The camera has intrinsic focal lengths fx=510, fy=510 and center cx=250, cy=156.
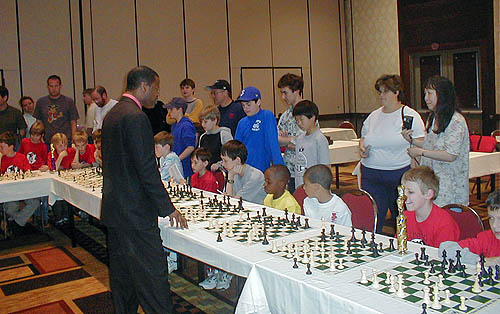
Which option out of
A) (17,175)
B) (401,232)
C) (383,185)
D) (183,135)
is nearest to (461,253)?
(401,232)

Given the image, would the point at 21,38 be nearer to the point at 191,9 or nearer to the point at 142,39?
the point at 142,39

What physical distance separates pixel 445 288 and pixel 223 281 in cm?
214

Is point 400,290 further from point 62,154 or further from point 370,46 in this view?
point 370,46

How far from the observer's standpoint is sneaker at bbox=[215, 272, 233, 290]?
3.75m

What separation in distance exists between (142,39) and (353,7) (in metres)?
6.14

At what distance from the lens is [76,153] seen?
6441 millimetres

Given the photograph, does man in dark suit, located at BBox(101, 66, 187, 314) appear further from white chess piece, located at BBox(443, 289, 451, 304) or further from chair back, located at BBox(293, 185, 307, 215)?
white chess piece, located at BBox(443, 289, 451, 304)

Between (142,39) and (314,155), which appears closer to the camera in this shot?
(314,155)

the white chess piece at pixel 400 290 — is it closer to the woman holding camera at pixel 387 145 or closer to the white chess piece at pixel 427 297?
the white chess piece at pixel 427 297

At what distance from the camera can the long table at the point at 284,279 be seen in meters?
1.83

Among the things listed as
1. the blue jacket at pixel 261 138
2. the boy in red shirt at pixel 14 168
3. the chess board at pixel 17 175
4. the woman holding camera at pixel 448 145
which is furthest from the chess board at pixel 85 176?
the woman holding camera at pixel 448 145

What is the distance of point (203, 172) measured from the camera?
15.8 feet

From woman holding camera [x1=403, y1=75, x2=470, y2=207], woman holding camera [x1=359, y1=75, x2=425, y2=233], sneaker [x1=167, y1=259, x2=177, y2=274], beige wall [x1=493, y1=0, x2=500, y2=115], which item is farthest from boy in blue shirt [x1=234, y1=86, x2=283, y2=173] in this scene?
beige wall [x1=493, y1=0, x2=500, y2=115]

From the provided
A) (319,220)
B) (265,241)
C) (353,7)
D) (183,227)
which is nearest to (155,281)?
(183,227)
